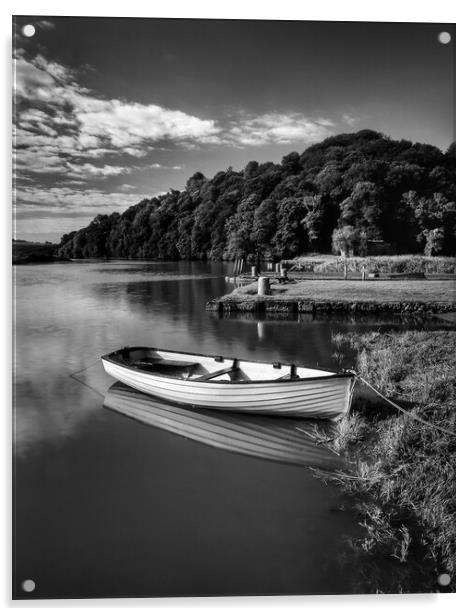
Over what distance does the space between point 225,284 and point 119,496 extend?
90.4 inches

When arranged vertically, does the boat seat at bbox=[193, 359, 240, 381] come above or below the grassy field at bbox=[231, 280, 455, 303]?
below

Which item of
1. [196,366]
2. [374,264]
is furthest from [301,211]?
[196,366]

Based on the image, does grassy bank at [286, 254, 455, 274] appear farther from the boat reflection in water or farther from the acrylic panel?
the boat reflection in water

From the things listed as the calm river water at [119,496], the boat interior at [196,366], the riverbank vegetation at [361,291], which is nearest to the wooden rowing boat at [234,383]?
the boat interior at [196,366]

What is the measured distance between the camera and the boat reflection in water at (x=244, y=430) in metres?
3.18

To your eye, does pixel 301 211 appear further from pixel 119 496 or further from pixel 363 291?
pixel 119 496

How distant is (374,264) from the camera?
393cm

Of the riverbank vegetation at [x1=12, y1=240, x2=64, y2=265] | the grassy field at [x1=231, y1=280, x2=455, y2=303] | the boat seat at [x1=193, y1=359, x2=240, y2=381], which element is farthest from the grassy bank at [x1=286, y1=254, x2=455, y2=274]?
the riverbank vegetation at [x1=12, y1=240, x2=64, y2=265]

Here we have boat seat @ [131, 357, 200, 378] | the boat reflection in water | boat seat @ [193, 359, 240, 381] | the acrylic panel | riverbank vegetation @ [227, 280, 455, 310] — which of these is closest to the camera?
the acrylic panel

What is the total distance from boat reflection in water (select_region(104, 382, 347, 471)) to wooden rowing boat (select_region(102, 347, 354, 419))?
0.30 ft

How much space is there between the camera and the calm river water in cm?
242

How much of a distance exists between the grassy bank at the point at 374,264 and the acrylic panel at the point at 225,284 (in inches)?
0.7

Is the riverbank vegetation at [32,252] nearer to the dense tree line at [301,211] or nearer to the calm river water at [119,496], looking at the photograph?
the calm river water at [119,496]

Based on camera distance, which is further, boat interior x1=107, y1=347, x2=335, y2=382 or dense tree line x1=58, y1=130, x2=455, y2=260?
boat interior x1=107, y1=347, x2=335, y2=382
